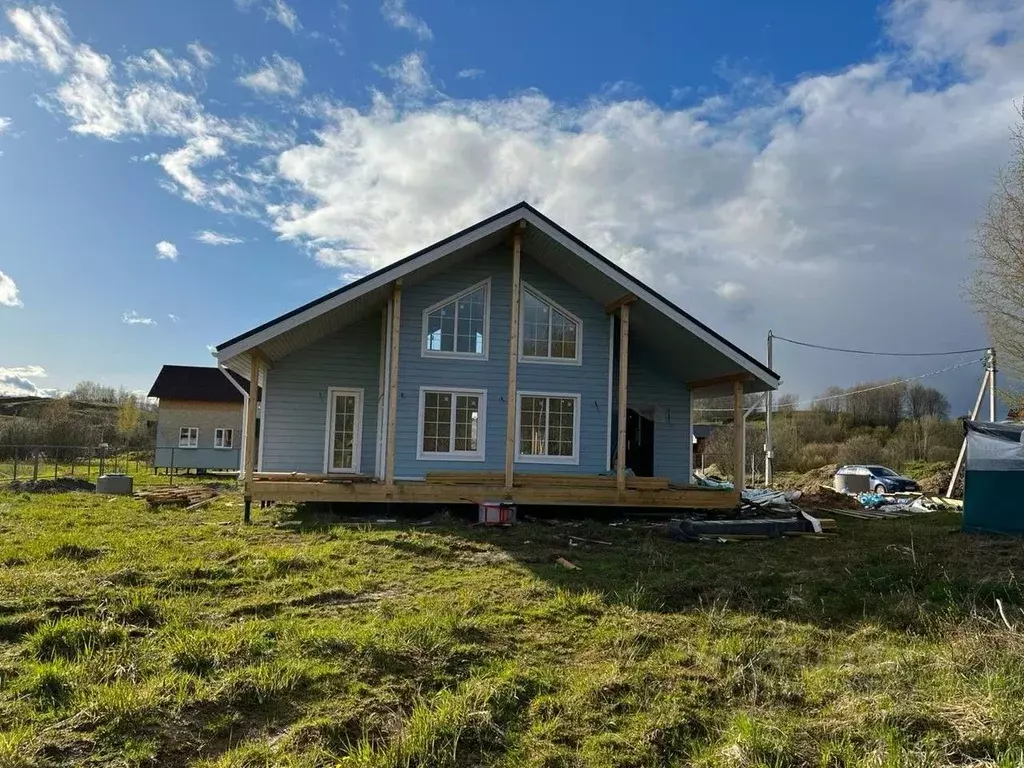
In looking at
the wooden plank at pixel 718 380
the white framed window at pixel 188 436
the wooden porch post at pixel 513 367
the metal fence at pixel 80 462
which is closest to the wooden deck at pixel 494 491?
the wooden porch post at pixel 513 367

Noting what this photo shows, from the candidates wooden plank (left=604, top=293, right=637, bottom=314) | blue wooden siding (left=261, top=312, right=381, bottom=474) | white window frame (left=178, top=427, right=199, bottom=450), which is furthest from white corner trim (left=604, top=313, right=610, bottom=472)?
white window frame (left=178, top=427, right=199, bottom=450)

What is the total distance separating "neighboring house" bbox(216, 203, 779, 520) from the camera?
12.0 metres

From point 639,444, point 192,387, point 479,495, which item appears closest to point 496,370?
point 479,495

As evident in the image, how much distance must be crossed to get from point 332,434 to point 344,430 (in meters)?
0.28

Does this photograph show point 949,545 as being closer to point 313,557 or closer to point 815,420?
point 313,557

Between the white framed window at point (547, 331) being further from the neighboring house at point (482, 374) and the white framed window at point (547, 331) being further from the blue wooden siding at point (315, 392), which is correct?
the blue wooden siding at point (315, 392)

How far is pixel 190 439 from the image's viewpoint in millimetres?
29719

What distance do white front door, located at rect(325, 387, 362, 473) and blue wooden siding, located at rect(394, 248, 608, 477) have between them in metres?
2.39

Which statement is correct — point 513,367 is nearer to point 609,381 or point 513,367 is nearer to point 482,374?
point 482,374

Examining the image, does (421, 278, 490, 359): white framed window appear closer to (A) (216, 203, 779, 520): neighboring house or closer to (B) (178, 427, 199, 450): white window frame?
(A) (216, 203, 779, 520): neighboring house

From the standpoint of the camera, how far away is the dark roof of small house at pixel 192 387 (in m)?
29.8

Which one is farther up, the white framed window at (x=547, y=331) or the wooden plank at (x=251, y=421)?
the white framed window at (x=547, y=331)

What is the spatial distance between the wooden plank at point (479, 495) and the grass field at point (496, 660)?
300 cm

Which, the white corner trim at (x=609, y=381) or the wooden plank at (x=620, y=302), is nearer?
the wooden plank at (x=620, y=302)
